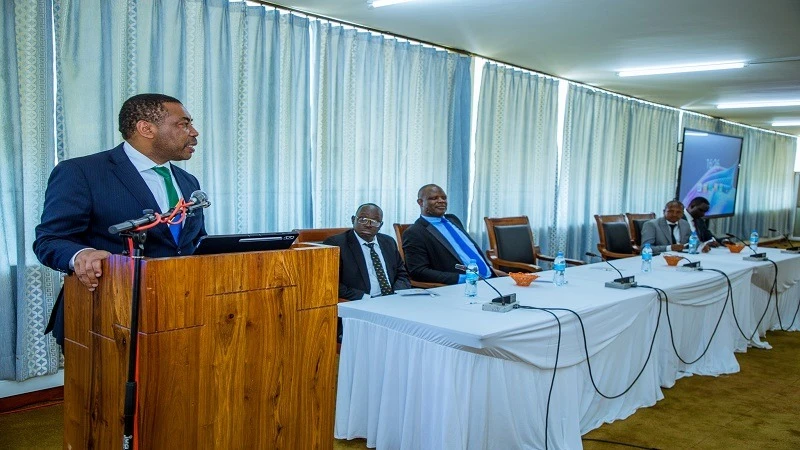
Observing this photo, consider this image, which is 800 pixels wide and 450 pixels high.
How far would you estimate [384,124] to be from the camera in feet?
16.4

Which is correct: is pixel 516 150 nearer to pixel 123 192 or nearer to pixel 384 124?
pixel 384 124

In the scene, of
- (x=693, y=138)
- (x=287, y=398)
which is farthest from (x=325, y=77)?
(x=693, y=138)

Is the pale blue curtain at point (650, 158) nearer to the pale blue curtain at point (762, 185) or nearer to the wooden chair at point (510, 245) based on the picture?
the pale blue curtain at point (762, 185)

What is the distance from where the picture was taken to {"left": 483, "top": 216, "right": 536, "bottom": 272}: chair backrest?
4.95 m

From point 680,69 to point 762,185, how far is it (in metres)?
7.39

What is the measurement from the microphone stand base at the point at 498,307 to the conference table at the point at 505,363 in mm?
48

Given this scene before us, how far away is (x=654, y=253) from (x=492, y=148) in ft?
5.83

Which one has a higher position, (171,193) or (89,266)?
(171,193)

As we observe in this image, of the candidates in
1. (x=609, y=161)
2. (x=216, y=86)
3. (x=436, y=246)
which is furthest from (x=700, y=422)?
(x=609, y=161)

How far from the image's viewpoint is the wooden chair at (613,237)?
6.10 meters

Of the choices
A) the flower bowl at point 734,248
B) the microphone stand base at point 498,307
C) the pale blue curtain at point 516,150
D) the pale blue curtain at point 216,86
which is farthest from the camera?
the pale blue curtain at point 516,150

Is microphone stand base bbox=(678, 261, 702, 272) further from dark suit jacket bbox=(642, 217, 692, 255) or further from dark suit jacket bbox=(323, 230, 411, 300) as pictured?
dark suit jacket bbox=(323, 230, 411, 300)

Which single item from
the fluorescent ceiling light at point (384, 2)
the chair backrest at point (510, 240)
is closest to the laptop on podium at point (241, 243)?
the fluorescent ceiling light at point (384, 2)

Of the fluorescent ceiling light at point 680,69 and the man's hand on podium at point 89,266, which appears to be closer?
the man's hand on podium at point 89,266
